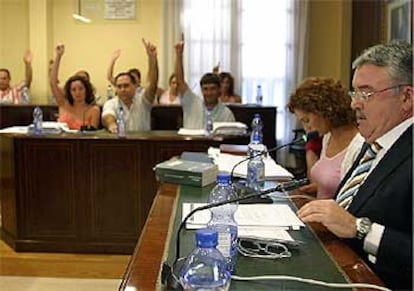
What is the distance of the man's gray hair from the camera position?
154cm

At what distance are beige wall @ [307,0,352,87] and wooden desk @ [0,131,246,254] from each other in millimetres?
3937

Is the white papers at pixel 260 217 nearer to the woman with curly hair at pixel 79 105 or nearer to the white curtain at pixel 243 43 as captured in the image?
the woman with curly hair at pixel 79 105

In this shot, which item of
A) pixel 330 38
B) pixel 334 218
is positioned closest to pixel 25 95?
pixel 330 38

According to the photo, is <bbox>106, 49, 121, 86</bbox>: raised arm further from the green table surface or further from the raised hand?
the green table surface

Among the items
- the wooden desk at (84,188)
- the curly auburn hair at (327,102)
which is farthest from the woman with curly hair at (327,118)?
the wooden desk at (84,188)

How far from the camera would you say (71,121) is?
4711 mm

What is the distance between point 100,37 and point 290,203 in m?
5.99

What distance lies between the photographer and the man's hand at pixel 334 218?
56.7 inches

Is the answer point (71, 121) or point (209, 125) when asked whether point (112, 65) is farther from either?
point (209, 125)

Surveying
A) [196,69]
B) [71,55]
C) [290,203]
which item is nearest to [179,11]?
[196,69]

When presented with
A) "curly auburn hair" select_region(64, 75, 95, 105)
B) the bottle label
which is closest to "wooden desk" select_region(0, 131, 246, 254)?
"curly auburn hair" select_region(64, 75, 95, 105)

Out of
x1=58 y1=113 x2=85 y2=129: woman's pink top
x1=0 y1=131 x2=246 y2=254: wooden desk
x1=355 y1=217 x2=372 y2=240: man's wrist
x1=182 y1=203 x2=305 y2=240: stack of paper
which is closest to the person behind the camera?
x1=355 y1=217 x2=372 y2=240: man's wrist

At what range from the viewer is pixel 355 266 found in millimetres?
1307

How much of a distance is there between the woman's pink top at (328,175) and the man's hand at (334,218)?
2.91ft
